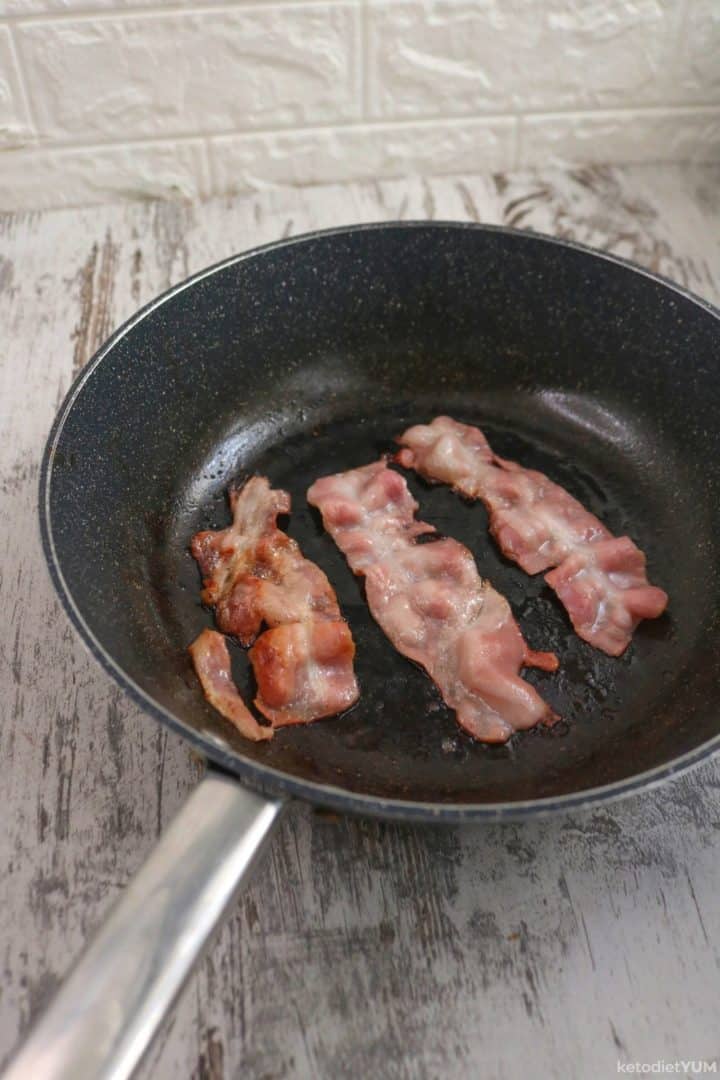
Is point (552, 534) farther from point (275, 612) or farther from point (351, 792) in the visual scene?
point (351, 792)

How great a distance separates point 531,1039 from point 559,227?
1.21 metres

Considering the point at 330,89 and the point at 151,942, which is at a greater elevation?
the point at 330,89

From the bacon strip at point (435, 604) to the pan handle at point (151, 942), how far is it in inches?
11.7

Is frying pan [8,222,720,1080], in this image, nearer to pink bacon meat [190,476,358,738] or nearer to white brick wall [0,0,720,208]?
pink bacon meat [190,476,358,738]

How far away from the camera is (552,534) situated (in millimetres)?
1074

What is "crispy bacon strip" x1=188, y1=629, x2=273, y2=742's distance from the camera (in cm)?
88

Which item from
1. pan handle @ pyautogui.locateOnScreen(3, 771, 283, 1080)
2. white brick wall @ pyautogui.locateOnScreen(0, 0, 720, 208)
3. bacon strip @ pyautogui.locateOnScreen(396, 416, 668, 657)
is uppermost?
white brick wall @ pyautogui.locateOnScreen(0, 0, 720, 208)

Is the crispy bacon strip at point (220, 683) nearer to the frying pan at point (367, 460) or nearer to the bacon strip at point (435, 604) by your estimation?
the frying pan at point (367, 460)

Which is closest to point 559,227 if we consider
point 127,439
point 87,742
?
point 127,439

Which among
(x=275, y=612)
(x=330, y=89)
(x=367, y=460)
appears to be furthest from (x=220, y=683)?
(x=330, y=89)

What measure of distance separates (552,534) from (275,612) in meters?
0.33

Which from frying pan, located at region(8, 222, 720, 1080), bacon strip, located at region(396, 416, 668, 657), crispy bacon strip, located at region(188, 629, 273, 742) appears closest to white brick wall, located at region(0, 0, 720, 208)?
frying pan, located at region(8, 222, 720, 1080)

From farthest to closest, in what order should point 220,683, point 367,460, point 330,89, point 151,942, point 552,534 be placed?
point 330,89 → point 367,460 → point 552,534 → point 220,683 → point 151,942

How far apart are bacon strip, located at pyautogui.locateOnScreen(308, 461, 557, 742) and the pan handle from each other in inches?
11.7
